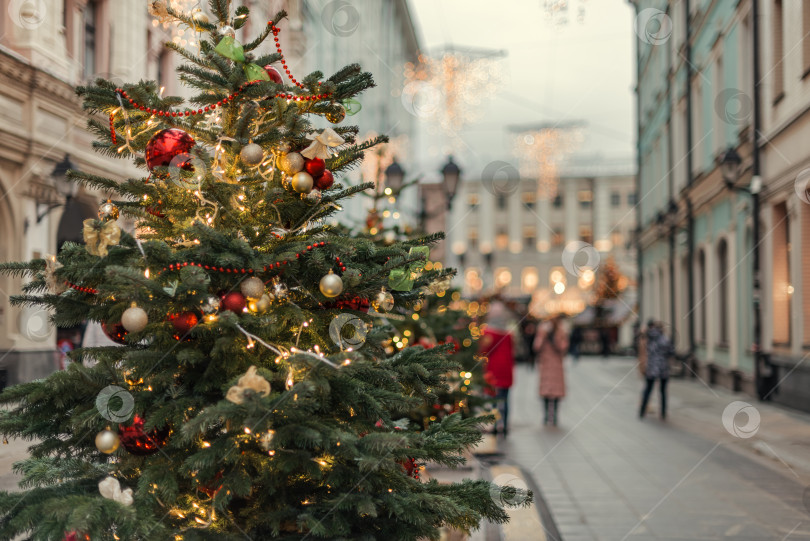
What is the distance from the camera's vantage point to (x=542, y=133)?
28.1 metres

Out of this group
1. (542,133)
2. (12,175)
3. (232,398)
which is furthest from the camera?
(542,133)

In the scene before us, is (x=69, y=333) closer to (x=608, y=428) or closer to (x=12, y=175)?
(x=12, y=175)

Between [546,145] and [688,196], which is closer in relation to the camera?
[688,196]

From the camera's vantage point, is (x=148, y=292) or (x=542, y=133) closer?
(x=148, y=292)

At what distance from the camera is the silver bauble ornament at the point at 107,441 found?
290 centimetres

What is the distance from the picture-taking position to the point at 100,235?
2881mm

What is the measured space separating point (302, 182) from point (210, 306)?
2.23ft

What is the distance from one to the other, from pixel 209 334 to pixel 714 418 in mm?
12622

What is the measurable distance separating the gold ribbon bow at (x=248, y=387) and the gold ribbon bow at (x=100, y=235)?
0.73m

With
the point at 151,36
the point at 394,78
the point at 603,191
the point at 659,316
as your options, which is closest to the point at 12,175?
the point at 151,36

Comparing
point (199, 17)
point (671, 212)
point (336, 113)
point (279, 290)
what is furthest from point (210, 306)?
point (671, 212)

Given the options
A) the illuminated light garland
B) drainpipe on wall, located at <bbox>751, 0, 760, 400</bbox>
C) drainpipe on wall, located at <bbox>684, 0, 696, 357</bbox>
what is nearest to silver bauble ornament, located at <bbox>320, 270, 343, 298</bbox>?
drainpipe on wall, located at <bbox>751, 0, 760, 400</bbox>

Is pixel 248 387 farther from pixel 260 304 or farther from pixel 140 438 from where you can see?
pixel 140 438

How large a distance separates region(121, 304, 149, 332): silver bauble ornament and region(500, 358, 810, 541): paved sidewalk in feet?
13.7
